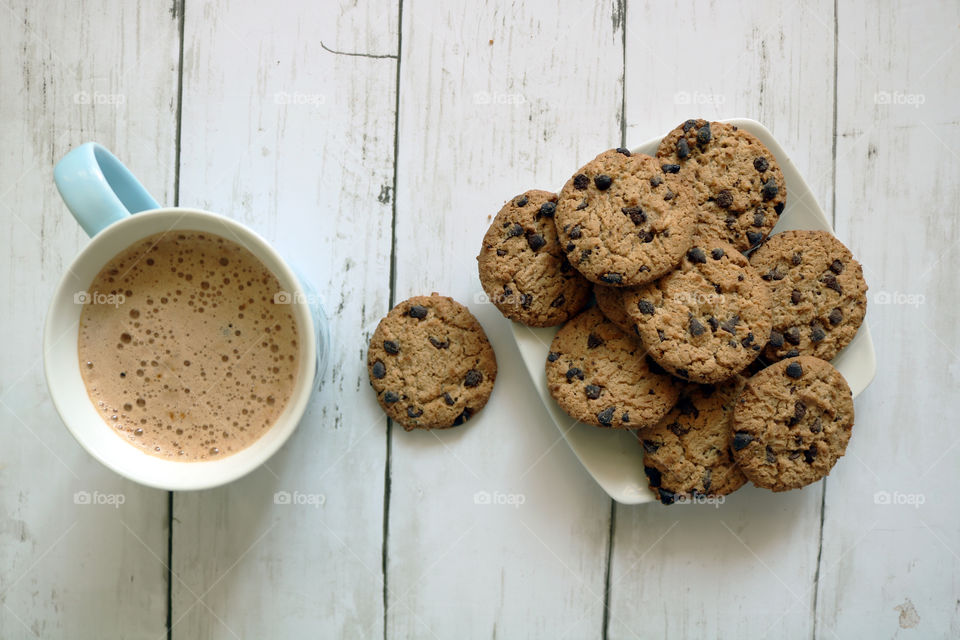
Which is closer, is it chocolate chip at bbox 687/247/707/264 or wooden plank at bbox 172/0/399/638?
chocolate chip at bbox 687/247/707/264

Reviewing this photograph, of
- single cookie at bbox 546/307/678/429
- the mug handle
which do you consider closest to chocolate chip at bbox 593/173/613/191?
single cookie at bbox 546/307/678/429

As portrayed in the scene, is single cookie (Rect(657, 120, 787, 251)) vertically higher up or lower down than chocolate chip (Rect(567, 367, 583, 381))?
higher up

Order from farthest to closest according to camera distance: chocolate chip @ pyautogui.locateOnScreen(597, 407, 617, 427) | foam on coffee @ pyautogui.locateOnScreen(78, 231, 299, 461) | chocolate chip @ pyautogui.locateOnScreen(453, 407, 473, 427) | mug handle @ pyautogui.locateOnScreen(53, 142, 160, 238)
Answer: chocolate chip @ pyautogui.locateOnScreen(453, 407, 473, 427)
chocolate chip @ pyautogui.locateOnScreen(597, 407, 617, 427)
foam on coffee @ pyautogui.locateOnScreen(78, 231, 299, 461)
mug handle @ pyautogui.locateOnScreen(53, 142, 160, 238)

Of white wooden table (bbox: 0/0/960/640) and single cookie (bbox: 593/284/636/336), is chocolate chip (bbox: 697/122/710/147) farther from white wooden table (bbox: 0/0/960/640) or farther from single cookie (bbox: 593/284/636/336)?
single cookie (bbox: 593/284/636/336)

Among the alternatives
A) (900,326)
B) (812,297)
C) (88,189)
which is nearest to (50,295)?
(88,189)

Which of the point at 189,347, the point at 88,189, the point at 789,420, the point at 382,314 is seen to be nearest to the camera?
the point at 88,189

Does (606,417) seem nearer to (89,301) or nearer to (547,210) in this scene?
(547,210)
